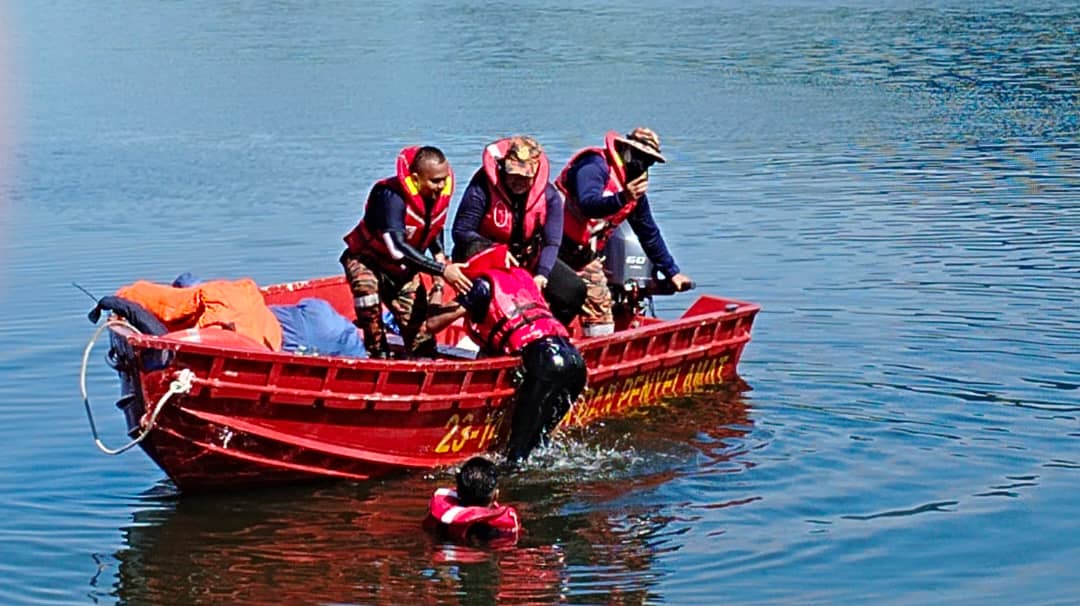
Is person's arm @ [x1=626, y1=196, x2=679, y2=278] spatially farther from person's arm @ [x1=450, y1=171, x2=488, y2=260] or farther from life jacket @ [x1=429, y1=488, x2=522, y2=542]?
life jacket @ [x1=429, y1=488, x2=522, y2=542]

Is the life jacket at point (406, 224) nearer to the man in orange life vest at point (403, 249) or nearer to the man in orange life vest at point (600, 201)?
the man in orange life vest at point (403, 249)

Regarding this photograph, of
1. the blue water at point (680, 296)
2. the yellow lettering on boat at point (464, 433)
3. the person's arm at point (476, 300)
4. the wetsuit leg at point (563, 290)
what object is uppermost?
the person's arm at point (476, 300)

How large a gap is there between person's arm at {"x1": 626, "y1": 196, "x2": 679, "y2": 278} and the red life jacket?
1.18ft

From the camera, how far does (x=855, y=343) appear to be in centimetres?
1509

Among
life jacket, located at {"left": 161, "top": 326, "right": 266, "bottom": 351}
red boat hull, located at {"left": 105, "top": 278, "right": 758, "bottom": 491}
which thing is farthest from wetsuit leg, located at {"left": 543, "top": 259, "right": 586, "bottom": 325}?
life jacket, located at {"left": 161, "top": 326, "right": 266, "bottom": 351}

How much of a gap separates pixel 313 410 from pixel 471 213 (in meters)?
1.99

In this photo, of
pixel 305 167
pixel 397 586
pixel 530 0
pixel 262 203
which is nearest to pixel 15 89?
pixel 305 167

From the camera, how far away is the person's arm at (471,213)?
12219 millimetres

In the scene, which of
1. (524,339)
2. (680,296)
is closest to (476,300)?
(524,339)

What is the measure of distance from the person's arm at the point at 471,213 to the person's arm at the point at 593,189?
87 centimetres

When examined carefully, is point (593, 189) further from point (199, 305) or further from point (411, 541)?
point (411, 541)

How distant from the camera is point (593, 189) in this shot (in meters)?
12.8

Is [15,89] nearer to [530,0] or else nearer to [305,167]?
[305,167]

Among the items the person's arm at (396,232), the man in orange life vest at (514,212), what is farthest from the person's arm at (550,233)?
the person's arm at (396,232)
